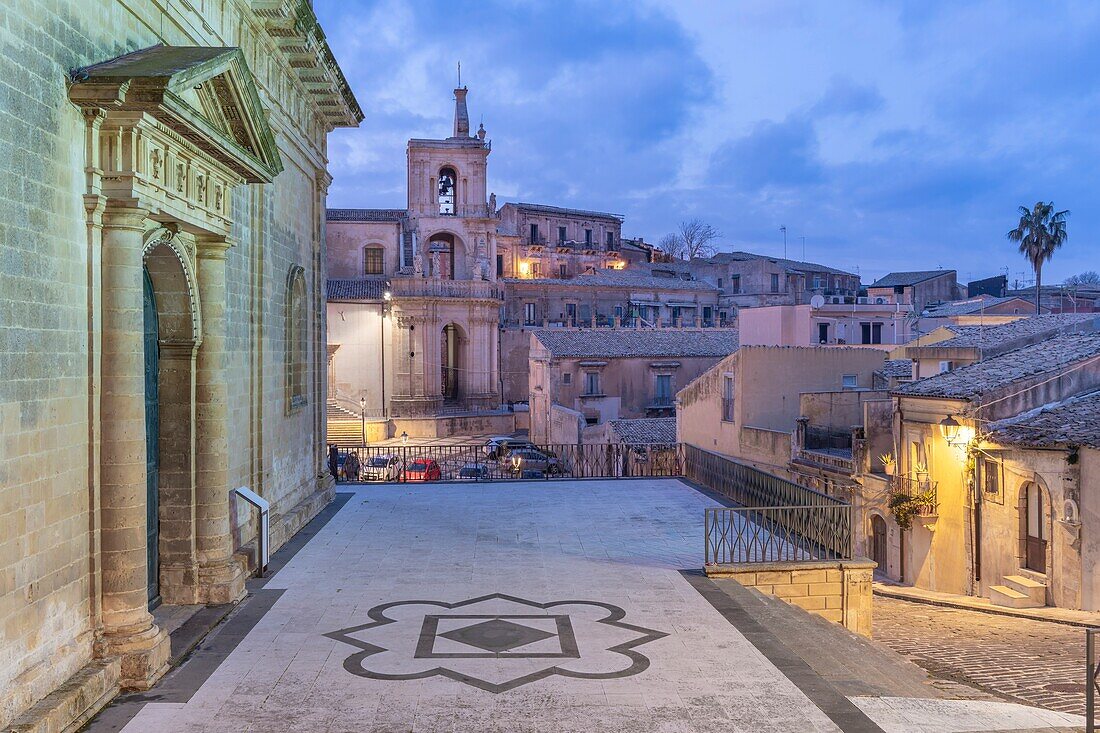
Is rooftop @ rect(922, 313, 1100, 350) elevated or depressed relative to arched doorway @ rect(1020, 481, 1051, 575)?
elevated

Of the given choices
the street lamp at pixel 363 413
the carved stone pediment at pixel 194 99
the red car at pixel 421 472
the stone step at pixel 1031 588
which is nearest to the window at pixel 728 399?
the red car at pixel 421 472

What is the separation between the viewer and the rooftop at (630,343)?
143ft

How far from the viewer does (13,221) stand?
614 cm

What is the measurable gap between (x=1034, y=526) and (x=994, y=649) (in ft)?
19.0

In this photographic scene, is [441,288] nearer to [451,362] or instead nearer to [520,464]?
[451,362]

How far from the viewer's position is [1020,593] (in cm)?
1703

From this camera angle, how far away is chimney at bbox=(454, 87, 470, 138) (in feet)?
167

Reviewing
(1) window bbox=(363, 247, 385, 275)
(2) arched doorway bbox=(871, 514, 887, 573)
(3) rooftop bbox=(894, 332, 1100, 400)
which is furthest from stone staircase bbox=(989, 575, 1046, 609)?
(1) window bbox=(363, 247, 385, 275)

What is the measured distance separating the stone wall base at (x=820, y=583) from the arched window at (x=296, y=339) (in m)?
7.48

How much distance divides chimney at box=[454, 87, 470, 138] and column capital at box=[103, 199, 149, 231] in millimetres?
44357

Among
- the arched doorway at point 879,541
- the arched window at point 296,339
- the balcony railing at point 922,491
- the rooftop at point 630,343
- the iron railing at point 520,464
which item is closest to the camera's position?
the arched window at point 296,339

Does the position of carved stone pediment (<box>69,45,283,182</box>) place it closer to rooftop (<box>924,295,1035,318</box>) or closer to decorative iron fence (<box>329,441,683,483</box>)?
decorative iron fence (<box>329,441,683,483</box>)

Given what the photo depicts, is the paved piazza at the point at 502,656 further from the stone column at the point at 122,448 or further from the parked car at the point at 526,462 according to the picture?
the parked car at the point at 526,462

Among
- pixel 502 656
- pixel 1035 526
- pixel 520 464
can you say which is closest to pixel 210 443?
pixel 502 656
